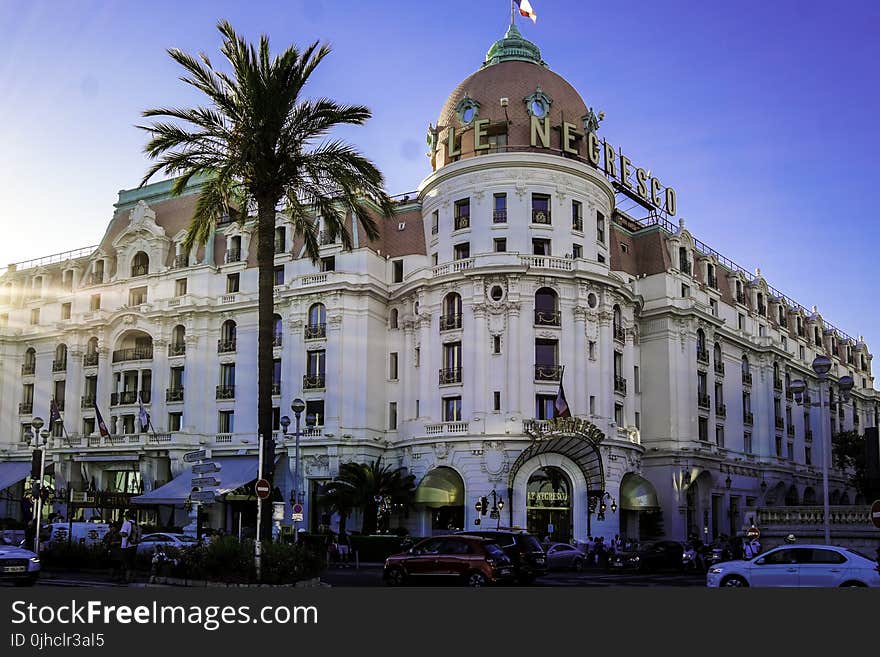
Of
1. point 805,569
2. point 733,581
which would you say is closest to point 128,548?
Answer: point 733,581

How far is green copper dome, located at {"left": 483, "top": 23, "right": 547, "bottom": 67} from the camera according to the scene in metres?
62.6

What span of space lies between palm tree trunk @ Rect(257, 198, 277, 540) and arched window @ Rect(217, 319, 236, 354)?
112 ft

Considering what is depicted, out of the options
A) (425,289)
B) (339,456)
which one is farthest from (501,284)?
(339,456)

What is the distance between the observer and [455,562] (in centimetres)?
2662

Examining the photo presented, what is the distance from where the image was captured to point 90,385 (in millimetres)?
70125

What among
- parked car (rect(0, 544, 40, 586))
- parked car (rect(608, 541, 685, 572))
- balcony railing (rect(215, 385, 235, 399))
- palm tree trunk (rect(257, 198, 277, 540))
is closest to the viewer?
parked car (rect(0, 544, 40, 586))

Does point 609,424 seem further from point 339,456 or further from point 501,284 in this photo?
point 339,456

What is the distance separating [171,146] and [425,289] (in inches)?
1088

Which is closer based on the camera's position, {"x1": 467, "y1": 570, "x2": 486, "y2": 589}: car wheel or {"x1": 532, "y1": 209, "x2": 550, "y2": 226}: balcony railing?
{"x1": 467, "y1": 570, "x2": 486, "y2": 589}: car wheel

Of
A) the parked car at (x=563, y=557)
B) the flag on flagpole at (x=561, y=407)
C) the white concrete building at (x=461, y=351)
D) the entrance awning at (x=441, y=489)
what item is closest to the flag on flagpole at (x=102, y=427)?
the white concrete building at (x=461, y=351)

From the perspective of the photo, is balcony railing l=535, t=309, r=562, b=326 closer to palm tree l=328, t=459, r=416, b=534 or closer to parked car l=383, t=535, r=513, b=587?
palm tree l=328, t=459, r=416, b=534

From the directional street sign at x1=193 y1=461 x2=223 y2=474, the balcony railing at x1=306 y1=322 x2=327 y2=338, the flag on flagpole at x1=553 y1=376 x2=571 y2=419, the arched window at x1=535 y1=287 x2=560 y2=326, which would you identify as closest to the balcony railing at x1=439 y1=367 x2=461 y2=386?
the arched window at x1=535 y1=287 x2=560 y2=326

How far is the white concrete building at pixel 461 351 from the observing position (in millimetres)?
54750

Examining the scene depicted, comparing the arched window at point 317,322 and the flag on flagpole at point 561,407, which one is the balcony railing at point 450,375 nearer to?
the flag on flagpole at point 561,407
